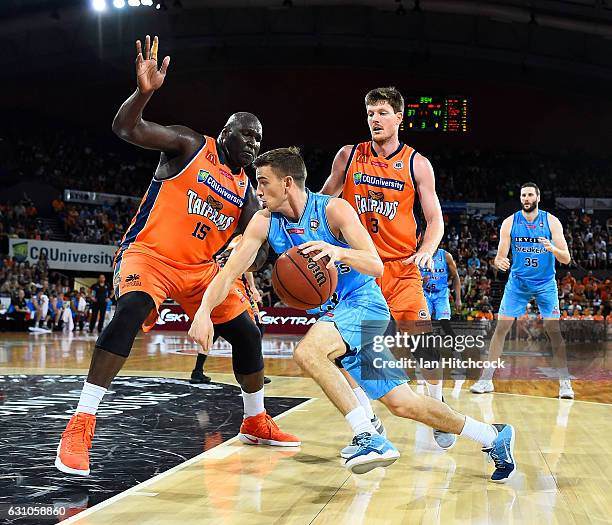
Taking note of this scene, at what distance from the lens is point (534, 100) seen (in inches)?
1045

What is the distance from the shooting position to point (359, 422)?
365 centimetres

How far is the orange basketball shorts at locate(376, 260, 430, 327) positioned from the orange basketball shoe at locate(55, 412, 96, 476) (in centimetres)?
200

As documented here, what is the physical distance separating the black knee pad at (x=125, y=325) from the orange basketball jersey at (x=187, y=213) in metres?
0.40

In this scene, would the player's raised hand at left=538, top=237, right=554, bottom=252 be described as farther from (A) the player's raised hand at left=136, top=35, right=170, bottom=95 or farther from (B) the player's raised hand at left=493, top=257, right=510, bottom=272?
(A) the player's raised hand at left=136, top=35, right=170, bottom=95

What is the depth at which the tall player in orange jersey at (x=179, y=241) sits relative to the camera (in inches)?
164

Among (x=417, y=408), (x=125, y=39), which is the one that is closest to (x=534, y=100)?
(x=125, y=39)

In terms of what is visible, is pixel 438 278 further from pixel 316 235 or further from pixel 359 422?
pixel 359 422

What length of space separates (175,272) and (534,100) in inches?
957

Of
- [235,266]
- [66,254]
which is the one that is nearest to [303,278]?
[235,266]

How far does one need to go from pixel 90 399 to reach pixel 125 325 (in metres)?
0.43

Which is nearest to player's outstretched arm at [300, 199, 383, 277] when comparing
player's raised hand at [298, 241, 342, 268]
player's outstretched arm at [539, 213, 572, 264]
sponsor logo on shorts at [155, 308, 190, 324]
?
player's raised hand at [298, 241, 342, 268]

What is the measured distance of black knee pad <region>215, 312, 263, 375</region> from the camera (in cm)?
486

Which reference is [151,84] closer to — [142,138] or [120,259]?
[142,138]

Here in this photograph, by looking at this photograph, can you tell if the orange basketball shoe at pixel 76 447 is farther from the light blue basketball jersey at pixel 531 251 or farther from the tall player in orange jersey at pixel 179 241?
the light blue basketball jersey at pixel 531 251
